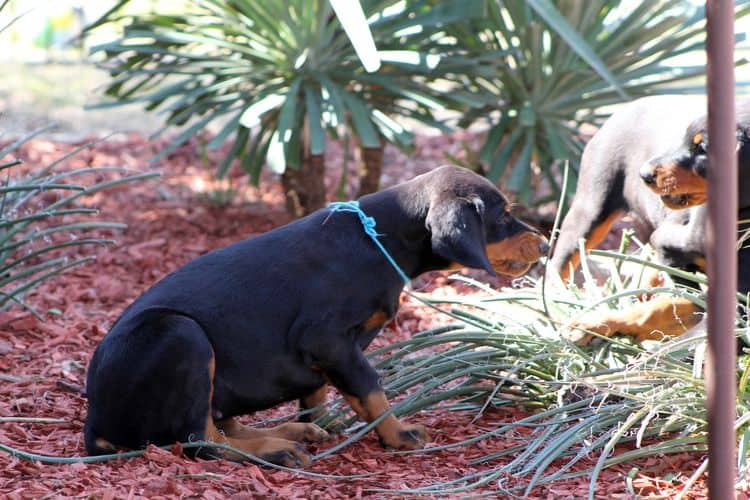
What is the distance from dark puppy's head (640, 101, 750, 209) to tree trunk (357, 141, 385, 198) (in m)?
3.10

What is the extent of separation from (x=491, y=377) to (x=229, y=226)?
3.44 metres

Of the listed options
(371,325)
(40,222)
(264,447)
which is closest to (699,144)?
(371,325)

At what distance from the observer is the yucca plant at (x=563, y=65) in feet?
20.8

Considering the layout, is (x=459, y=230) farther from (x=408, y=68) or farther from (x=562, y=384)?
(x=408, y=68)

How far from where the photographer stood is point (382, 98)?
6574mm

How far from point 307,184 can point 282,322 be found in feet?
10.7

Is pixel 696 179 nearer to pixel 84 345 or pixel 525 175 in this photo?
pixel 525 175

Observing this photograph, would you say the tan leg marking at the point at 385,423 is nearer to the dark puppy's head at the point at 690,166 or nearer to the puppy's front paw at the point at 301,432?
the puppy's front paw at the point at 301,432

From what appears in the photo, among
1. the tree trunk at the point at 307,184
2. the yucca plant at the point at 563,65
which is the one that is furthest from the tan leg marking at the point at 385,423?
the tree trunk at the point at 307,184

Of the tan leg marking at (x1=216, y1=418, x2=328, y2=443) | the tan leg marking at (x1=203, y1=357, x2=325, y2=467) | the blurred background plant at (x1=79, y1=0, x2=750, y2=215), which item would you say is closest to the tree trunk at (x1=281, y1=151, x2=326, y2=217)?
the blurred background plant at (x1=79, y1=0, x2=750, y2=215)

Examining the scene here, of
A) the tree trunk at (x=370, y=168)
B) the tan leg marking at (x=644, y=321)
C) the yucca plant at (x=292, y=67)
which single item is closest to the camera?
the tan leg marking at (x=644, y=321)

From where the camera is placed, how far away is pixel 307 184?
266 inches

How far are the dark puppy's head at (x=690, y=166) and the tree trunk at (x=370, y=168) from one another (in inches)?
122

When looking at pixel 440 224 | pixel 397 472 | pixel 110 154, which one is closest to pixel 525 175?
pixel 440 224
